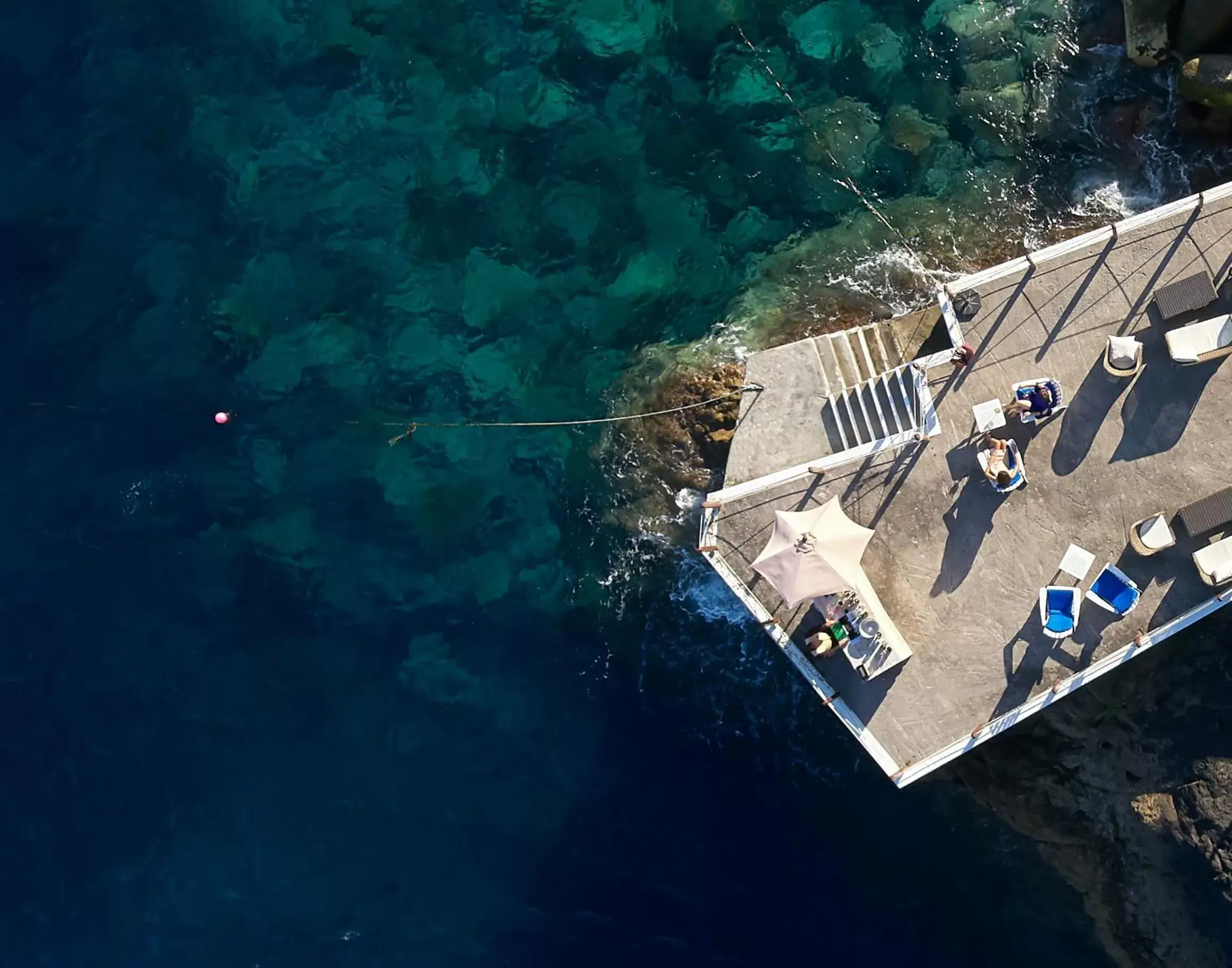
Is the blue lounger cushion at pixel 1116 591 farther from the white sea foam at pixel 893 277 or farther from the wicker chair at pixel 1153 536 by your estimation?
the white sea foam at pixel 893 277

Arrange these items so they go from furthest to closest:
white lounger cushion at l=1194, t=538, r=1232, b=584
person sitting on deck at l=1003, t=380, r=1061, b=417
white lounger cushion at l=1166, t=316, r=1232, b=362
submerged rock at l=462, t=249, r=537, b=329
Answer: submerged rock at l=462, t=249, r=537, b=329 → person sitting on deck at l=1003, t=380, r=1061, b=417 → white lounger cushion at l=1166, t=316, r=1232, b=362 → white lounger cushion at l=1194, t=538, r=1232, b=584

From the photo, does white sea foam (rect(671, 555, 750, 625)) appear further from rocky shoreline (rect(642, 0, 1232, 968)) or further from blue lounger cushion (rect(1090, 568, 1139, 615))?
blue lounger cushion (rect(1090, 568, 1139, 615))

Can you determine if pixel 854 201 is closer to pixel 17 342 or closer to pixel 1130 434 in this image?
pixel 1130 434

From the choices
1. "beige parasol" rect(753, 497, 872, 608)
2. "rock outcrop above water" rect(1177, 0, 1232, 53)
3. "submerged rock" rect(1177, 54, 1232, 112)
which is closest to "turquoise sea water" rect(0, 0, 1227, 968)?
"submerged rock" rect(1177, 54, 1232, 112)

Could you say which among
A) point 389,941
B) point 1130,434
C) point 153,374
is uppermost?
point 1130,434

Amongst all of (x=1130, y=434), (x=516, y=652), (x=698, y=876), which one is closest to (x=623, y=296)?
(x=516, y=652)

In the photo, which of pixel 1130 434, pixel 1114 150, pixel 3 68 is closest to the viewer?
pixel 1130 434
